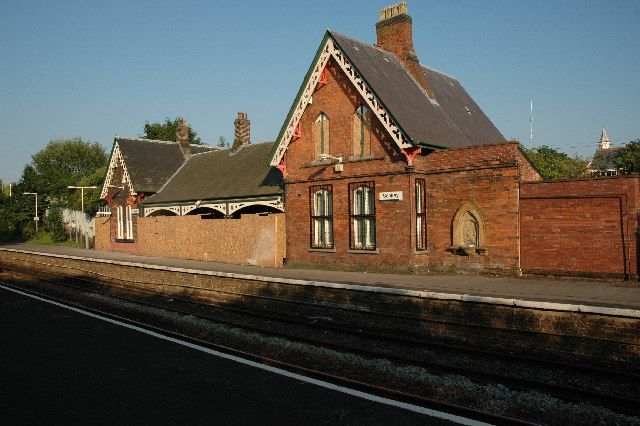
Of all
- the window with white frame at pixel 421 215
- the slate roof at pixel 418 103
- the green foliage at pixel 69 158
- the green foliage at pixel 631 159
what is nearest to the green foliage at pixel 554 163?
the green foliage at pixel 631 159

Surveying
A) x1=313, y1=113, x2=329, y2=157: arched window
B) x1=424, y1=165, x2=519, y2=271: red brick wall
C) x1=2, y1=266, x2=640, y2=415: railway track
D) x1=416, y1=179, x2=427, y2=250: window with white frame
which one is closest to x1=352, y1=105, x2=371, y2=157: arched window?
x1=313, y1=113, x2=329, y2=157: arched window

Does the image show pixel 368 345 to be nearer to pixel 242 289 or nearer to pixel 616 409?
pixel 616 409

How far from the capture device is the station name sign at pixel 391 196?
1753cm

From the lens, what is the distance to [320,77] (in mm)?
19812

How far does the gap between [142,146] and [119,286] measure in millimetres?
17847

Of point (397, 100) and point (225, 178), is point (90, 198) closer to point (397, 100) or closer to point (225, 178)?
point (225, 178)

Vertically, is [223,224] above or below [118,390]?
above

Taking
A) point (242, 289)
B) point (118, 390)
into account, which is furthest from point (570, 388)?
point (242, 289)

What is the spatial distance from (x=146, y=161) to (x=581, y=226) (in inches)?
1050

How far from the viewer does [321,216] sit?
66.5ft

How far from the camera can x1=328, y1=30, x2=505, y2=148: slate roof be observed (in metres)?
18.0

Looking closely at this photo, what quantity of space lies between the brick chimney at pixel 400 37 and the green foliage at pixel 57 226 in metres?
39.7

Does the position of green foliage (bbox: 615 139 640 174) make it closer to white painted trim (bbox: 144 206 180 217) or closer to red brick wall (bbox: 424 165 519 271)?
red brick wall (bbox: 424 165 519 271)

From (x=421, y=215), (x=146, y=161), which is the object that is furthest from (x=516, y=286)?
(x=146, y=161)
